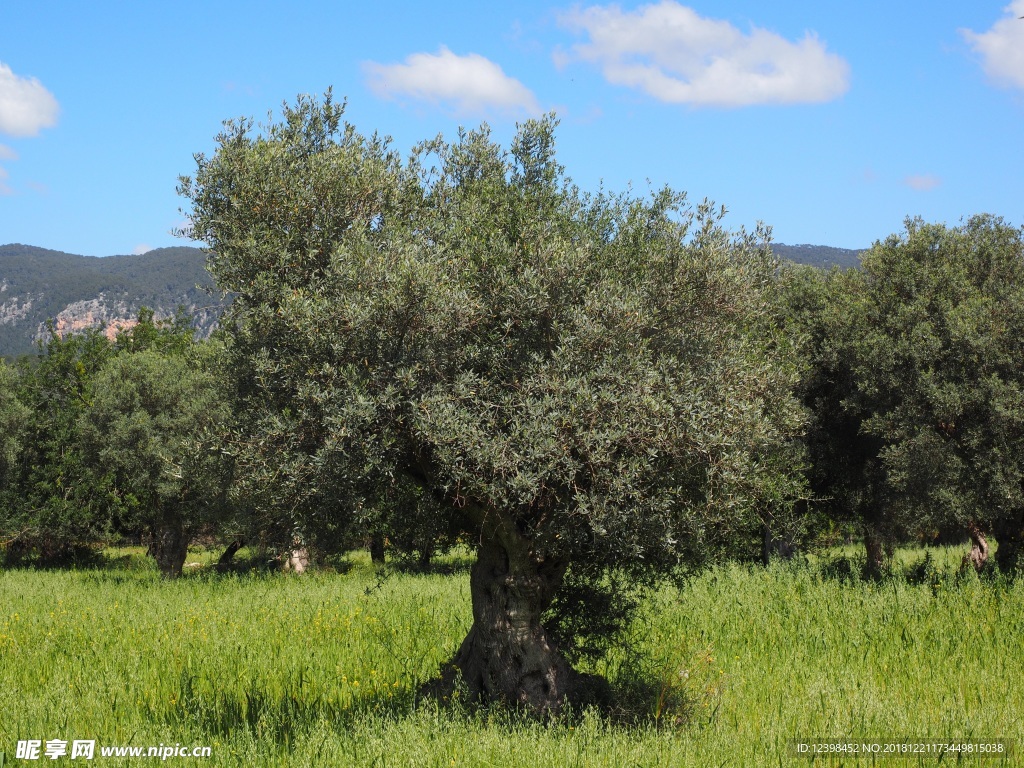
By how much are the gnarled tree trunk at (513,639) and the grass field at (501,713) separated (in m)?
0.45

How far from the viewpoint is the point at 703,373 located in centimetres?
964

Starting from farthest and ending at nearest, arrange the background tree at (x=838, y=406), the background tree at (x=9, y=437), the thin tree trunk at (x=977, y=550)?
the background tree at (x=9, y=437) → the thin tree trunk at (x=977, y=550) → the background tree at (x=838, y=406)

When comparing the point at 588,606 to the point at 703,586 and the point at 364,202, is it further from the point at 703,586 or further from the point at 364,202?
the point at 703,586

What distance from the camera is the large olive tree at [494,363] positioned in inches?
332

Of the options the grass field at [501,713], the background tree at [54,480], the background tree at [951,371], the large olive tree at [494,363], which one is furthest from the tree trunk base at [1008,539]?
the background tree at [54,480]

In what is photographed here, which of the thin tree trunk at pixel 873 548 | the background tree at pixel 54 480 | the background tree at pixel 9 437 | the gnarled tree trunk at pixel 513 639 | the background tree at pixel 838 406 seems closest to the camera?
the gnarled tree trunk at pixel 513 639

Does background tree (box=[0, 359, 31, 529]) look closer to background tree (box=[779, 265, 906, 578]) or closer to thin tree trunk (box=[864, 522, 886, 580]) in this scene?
background tree (box=[779, 265, 906, 578])

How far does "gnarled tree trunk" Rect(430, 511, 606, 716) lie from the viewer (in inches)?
400

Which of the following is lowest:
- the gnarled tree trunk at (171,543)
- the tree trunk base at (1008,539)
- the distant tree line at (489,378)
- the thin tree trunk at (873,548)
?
→ the gnarled tree trunk at (171,543)

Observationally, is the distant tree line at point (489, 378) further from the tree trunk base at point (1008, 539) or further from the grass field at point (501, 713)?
the tree trunk base at point (1008, 539)

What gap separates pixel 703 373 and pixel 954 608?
985cm

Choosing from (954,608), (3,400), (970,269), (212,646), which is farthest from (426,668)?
(3,400)

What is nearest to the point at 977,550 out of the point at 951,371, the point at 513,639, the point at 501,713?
the point at 951,371

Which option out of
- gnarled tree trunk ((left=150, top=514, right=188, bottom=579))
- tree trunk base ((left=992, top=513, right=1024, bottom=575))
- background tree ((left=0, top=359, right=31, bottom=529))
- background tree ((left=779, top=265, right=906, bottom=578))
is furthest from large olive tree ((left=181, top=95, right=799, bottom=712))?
background tree ((left=0, top=359, right=31, bottom=529))
